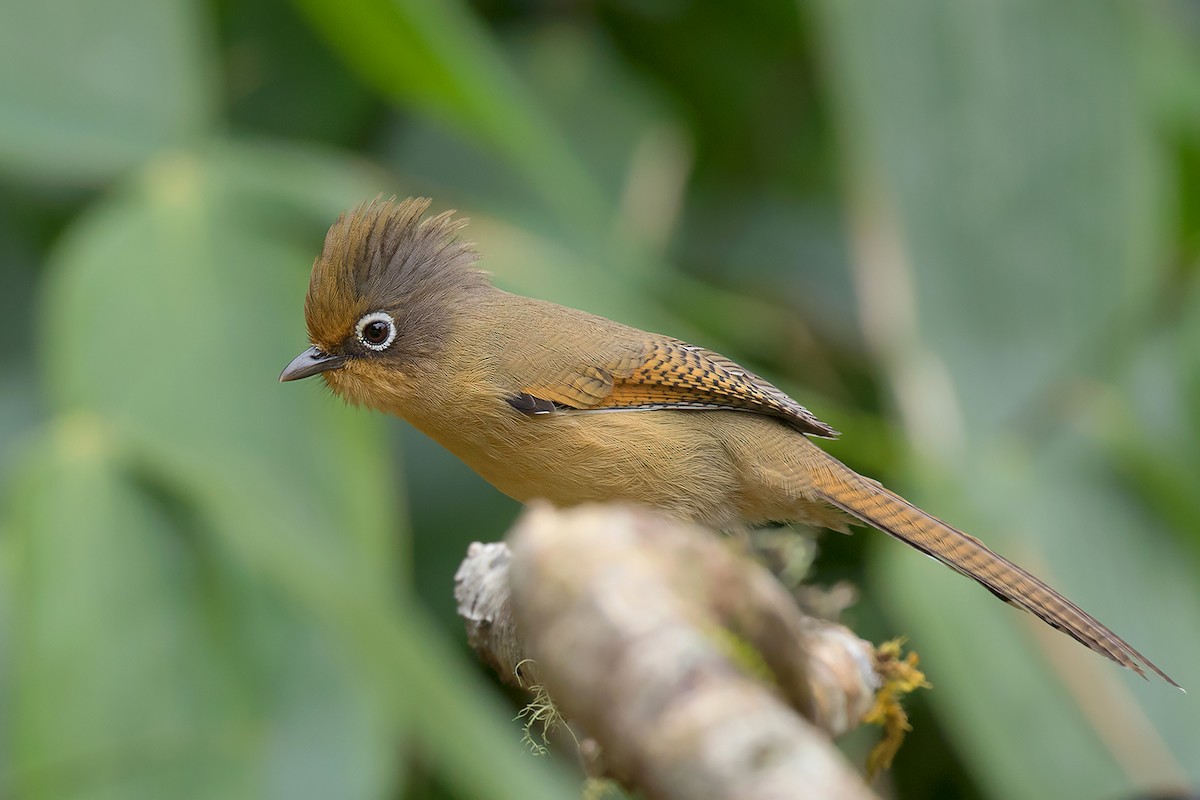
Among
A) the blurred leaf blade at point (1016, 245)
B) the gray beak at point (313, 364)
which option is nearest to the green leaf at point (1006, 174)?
the blurred leaf blade at point (1016, 245)

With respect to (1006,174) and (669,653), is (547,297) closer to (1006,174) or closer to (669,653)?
(1006,174)

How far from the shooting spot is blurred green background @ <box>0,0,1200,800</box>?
414 cm

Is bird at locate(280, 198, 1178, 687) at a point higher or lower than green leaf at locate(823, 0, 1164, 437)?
lower

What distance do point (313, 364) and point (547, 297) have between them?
5.40ft

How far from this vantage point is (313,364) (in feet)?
9.34

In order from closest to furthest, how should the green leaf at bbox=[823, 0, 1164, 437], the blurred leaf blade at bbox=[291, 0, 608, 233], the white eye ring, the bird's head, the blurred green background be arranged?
1. the bird's head
2. the white eye ring
3. the blurred green background
4. the blurred leaf blade at bbox=[291, 0, 608, 233]
5. the green leaf at bbox=[823, 0, 1164, 437]

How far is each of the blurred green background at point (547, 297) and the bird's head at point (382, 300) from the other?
1260mm

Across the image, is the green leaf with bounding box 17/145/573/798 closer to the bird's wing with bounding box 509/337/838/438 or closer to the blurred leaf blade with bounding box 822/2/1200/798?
the bird's wing with bounding box 509/337/838/438

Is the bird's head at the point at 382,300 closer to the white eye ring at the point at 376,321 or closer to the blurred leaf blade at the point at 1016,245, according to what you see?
the white eye ring at the point at 376,321

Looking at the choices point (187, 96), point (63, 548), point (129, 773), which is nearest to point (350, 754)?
point (129, 773)

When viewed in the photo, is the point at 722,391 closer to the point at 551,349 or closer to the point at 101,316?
the point at 551,349

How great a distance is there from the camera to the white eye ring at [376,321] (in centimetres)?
285

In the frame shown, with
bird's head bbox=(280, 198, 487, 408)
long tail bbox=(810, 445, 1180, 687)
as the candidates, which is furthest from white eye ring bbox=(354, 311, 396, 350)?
long tail bbox=(810, 445, 1180, 687)

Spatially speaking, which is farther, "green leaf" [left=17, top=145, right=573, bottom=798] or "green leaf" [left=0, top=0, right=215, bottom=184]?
"green leaf" [left=0, top=0, right=215, bottom=184]
